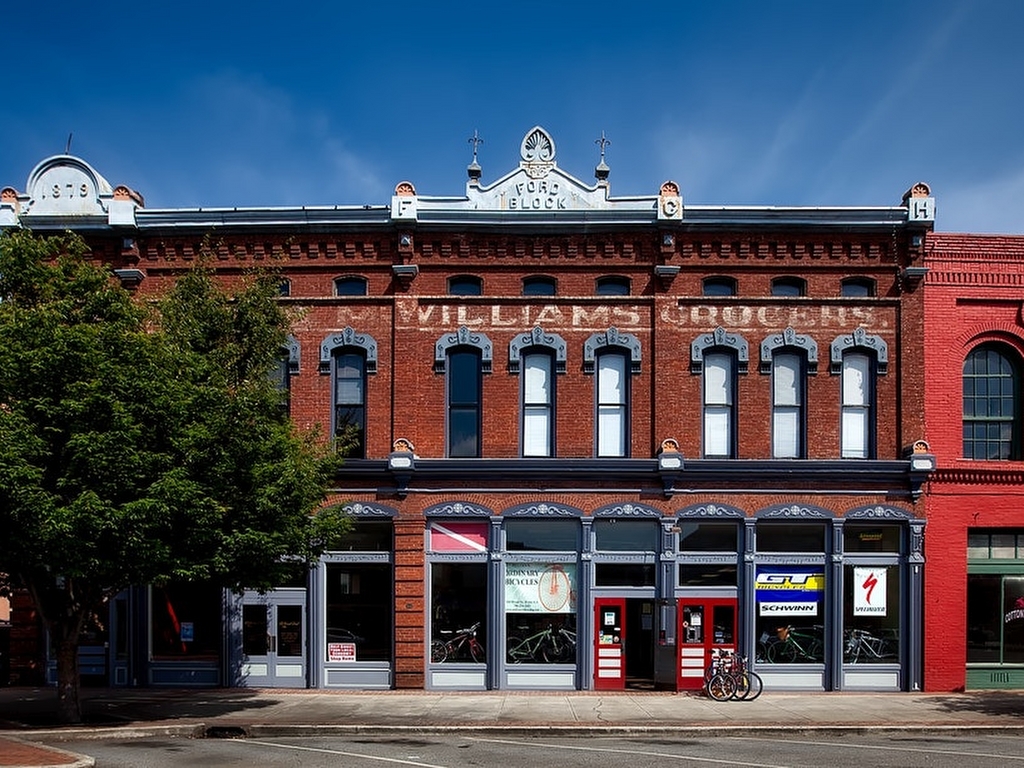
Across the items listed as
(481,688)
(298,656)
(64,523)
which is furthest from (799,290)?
(64,523)

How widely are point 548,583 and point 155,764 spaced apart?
9969 mm

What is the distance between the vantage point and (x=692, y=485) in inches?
856

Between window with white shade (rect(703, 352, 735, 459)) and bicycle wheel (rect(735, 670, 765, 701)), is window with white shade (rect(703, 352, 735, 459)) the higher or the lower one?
the higher one

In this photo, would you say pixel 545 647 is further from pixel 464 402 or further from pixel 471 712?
pixel 464 402

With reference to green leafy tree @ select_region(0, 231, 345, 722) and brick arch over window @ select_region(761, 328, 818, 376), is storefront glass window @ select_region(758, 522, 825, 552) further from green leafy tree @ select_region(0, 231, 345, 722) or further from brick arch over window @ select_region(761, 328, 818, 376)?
green leafy tree @ select_region(0, 231, 345, 722)

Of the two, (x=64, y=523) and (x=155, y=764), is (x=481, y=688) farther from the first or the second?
(x=64, y=523)

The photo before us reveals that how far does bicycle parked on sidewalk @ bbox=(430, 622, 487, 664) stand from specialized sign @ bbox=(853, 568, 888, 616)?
8548 millimetres

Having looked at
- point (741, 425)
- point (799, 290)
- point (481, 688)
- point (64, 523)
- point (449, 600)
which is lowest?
point (481, 688)

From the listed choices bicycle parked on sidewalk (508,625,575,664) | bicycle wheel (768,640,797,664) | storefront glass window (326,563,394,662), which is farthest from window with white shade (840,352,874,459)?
storefront glass window (326,563,394,662)

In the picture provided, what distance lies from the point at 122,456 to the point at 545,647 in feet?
35.0

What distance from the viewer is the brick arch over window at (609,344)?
2197 centimetres

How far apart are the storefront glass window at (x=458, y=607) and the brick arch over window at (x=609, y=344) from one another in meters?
5.20

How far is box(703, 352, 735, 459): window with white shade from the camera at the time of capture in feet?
72.5

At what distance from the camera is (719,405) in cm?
2216
